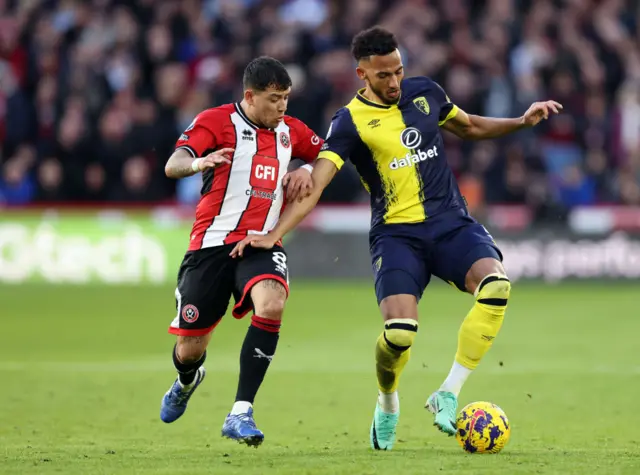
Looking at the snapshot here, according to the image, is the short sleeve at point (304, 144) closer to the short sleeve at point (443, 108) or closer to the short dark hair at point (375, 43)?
the short dark hair at point (375, 43)

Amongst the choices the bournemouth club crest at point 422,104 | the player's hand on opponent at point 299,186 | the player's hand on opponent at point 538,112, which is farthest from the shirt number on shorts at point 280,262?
the player's hand on opponent at point 538,112

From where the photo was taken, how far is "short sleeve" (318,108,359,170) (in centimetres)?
757

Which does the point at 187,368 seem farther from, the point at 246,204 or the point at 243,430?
the point at 243,430

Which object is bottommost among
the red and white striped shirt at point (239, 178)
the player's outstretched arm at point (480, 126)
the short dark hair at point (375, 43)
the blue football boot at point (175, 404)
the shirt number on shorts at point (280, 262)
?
the blue football boot at point (175, 404)

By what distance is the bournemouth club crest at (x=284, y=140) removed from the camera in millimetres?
7797

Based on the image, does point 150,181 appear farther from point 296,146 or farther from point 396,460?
point 396,460

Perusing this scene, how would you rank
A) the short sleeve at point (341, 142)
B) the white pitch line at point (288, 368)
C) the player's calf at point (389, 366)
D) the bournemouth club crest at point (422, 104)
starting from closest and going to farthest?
the player's calf at point (389, 366), the short sleeve at point (341, 142), the bournemouth club crest at point (422, 104), the white pitch line at point (288, 368)

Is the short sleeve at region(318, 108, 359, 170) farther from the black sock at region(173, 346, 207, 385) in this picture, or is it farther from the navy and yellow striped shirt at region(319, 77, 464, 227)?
the black sock at region(173, 346, 207, 385)

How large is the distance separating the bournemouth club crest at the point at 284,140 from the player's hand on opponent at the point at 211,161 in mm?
534

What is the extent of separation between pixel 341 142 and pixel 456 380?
1587mm

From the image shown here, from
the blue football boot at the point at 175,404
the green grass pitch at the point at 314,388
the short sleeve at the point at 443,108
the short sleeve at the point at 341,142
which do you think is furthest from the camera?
the blue football boot at the point at 175,404

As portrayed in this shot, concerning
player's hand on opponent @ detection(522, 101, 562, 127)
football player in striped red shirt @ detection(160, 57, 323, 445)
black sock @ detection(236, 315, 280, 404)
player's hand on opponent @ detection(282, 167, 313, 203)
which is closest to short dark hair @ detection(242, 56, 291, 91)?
football player in striped red shirt @ detection(160, 57, 323, 445)

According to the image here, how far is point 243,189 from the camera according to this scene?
7672mm

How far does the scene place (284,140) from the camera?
781 centimetres
